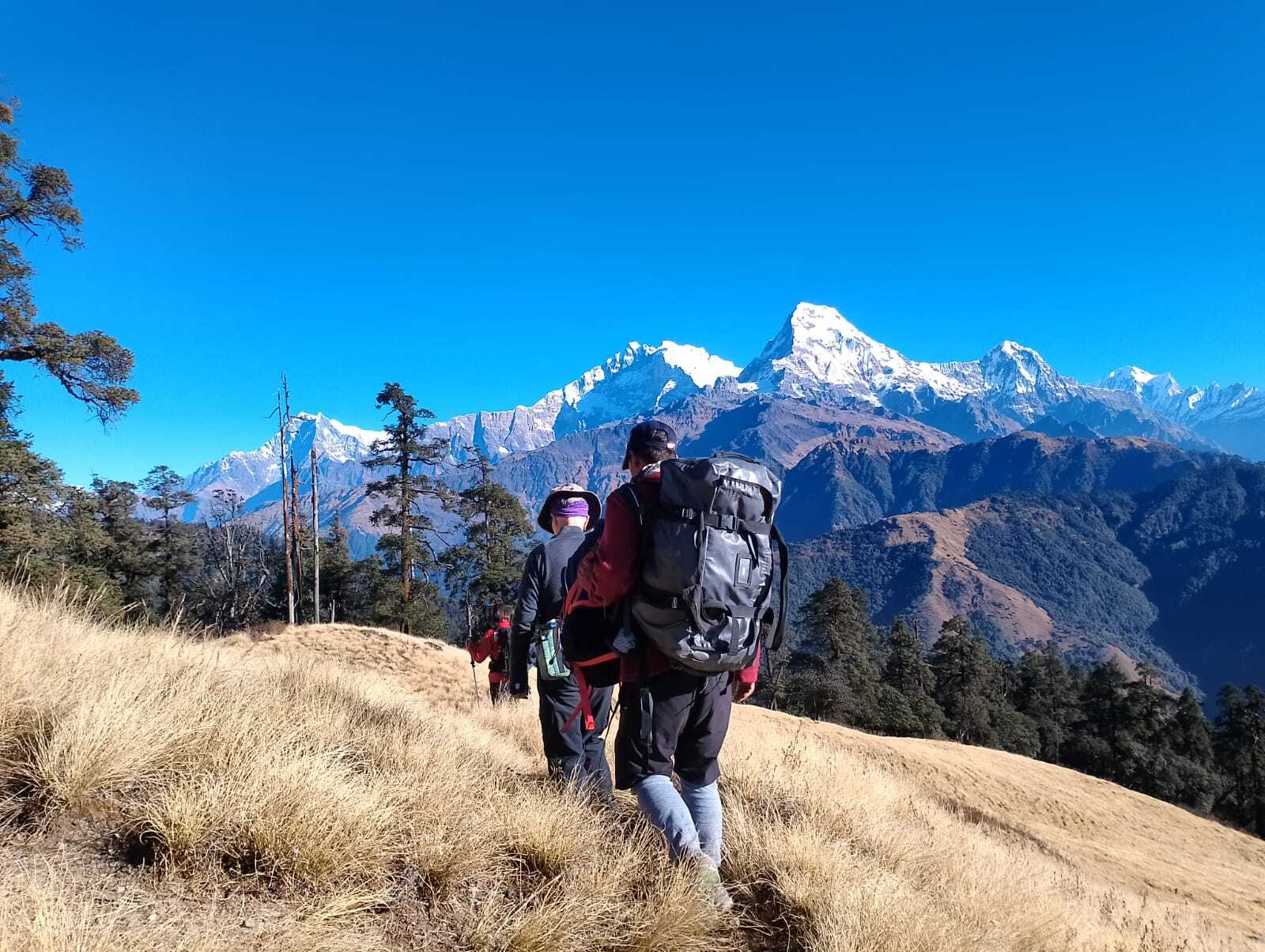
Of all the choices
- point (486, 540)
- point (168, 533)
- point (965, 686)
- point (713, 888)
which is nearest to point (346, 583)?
point (168, 533)

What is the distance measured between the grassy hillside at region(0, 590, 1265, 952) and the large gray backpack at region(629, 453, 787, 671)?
3.16ft

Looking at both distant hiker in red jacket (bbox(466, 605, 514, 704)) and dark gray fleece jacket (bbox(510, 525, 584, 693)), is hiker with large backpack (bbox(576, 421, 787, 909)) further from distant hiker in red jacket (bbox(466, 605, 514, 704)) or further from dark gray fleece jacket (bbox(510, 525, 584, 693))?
distant hiker in red jacket (bbox(466, 605, 514, 704))

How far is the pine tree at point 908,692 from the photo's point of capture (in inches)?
1601

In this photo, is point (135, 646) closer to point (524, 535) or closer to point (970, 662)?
point (524, 535)

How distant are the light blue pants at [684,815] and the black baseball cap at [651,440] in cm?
153

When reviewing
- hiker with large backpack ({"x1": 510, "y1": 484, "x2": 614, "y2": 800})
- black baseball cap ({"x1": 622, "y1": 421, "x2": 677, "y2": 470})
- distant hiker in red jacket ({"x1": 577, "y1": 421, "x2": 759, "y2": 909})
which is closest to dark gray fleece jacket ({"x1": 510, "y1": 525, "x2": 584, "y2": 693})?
hiker with large backpack ({"x1": 510, "y1": 484, "x2": 614, "y2": 800})

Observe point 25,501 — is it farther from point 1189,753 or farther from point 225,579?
point 1189,753

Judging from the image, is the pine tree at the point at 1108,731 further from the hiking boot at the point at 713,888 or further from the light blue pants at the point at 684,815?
the hiking boot at the point at 713,888

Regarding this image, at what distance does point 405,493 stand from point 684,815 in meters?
27.4

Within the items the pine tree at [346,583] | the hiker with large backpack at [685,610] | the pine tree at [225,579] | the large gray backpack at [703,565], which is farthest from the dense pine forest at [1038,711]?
the large gray backpack at [703,565]

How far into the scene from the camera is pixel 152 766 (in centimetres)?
259

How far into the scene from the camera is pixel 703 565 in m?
2.60

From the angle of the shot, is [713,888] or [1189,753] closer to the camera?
[713,888]

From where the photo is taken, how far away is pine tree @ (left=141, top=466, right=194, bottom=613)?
122 ft
